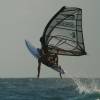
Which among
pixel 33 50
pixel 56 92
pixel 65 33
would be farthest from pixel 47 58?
pixel 56 92

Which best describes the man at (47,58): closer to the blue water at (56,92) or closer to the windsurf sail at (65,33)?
the windsurf sail at (65,33)

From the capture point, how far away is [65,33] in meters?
32.5

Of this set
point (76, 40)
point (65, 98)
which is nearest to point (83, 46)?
point (76, 40)

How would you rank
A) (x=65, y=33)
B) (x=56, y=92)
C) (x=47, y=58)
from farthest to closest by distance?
(x=56, y=92), (x=65, y=33), (x=47, y=58)

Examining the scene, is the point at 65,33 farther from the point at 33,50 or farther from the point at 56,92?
the point at 56,92

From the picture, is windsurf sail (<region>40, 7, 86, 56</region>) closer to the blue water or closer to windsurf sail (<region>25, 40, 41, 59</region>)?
windsurf sail (<region>25, 40, 41, 59</region>)

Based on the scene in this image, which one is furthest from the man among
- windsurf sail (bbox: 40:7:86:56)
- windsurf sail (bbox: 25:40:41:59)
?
windsurf sail (bbox: 40:7:86:56)

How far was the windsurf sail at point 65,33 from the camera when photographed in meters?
31.4

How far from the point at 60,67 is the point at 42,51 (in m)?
1.42

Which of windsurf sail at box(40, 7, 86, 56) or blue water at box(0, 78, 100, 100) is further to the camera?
blue water at box(0, 78, 100, 100)

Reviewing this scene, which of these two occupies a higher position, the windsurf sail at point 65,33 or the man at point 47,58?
the windsurf sail at point 65,33

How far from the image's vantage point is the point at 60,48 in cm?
3155

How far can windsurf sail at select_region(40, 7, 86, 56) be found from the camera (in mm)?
31438

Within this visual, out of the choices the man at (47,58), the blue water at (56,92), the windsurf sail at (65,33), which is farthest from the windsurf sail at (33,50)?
the blue water at (56,92)
